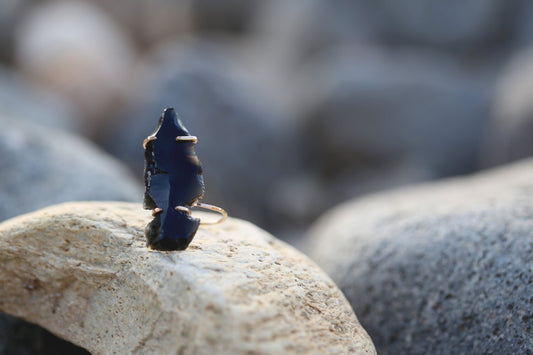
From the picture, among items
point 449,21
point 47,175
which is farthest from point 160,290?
point 449,21

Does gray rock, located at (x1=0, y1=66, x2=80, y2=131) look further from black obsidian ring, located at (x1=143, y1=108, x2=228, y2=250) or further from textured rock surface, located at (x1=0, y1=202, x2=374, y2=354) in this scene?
black obsidian ring, located at (x1=143, y1=108, x2=228, y2=250)

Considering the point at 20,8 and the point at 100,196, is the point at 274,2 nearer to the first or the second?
the point at 20,8

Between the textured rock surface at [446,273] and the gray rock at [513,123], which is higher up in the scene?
the gray rock at [513,123]

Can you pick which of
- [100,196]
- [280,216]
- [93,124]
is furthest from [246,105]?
[100,196]

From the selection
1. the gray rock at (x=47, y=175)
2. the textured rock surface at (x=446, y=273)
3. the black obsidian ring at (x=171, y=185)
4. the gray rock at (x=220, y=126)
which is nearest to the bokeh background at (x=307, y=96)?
the gray rock at (x=220, y=126)

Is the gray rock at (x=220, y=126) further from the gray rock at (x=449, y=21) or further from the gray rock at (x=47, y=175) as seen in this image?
the gray rock at (x=449, y=21)
